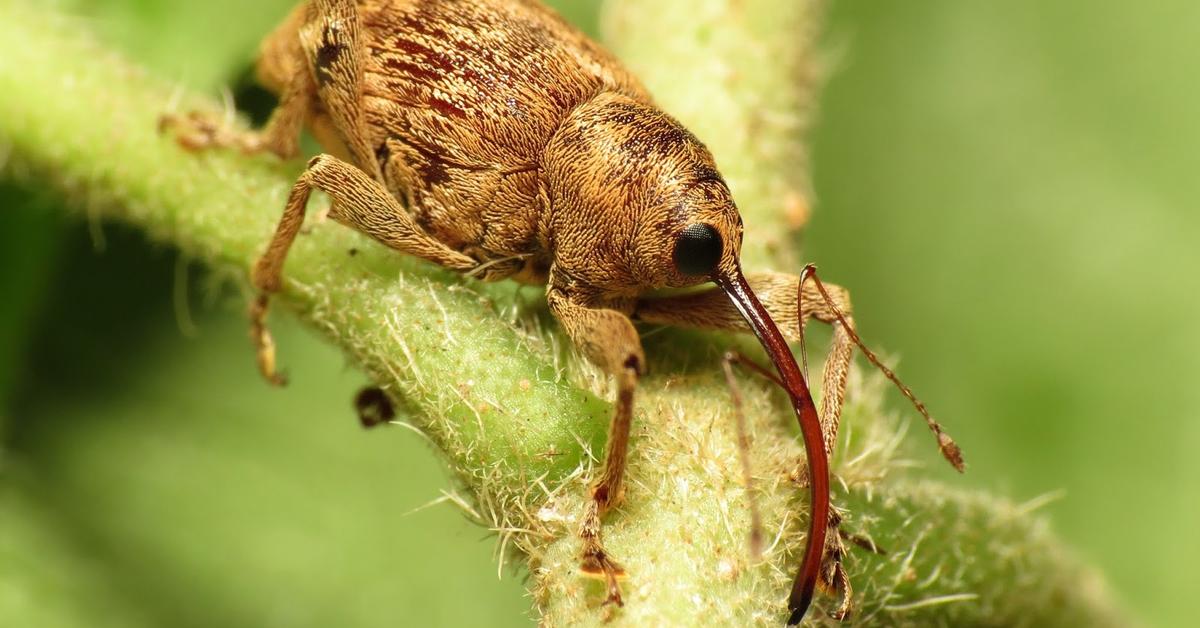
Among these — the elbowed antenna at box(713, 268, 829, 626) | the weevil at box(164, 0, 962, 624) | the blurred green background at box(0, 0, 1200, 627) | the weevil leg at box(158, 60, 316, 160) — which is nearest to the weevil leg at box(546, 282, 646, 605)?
the weevil at box(164, 0, 962, 624)

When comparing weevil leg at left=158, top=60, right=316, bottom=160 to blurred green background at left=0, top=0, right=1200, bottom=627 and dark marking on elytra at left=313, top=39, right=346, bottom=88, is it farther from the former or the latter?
blurred green background at left=0, top=0, right=1200, bottom=627

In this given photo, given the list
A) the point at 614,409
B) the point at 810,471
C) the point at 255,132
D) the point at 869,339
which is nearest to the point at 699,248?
the point at 614,409

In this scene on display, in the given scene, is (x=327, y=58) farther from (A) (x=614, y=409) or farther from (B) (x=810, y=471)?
(B) (x=810, y=471)

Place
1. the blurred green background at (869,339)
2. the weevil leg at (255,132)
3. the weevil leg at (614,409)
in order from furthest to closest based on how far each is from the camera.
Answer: the blurred green background at (869,339) → the weevil leg at (255,132) → the weevil leg at (614,409)

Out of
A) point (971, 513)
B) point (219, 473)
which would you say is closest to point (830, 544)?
point (971, 513)

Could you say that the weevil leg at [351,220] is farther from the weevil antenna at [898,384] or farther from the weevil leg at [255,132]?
the weevil antenna at [898,384]

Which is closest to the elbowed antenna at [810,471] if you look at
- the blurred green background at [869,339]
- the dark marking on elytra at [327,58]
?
the blurred green background at [869,339]
